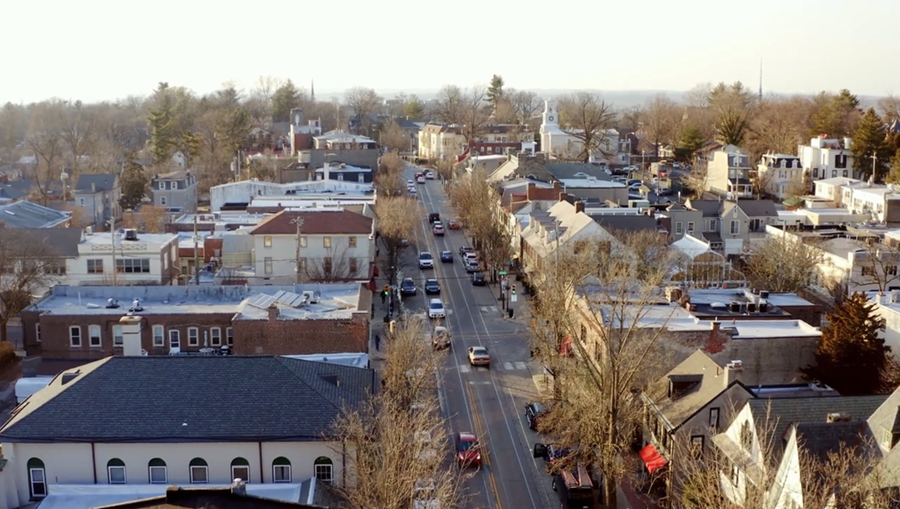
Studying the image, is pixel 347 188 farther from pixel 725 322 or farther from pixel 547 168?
pixel 725 322

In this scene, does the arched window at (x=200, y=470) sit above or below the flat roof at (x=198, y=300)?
below

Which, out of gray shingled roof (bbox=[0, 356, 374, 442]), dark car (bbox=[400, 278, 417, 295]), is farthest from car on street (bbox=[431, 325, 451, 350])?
gray shingled roof (bbox=[0, 356, 374, 442])

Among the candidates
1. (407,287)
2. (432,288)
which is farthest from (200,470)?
(432,288)

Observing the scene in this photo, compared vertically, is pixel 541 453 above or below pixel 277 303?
below

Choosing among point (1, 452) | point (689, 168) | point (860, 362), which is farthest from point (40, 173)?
point (860, 362)

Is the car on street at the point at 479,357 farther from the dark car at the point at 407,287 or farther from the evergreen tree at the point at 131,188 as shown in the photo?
the evergreen tree at the point at 131,188

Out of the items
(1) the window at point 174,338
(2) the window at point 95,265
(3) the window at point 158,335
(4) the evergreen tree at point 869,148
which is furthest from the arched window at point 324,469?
(4) the evergreen tree at point 869,148
